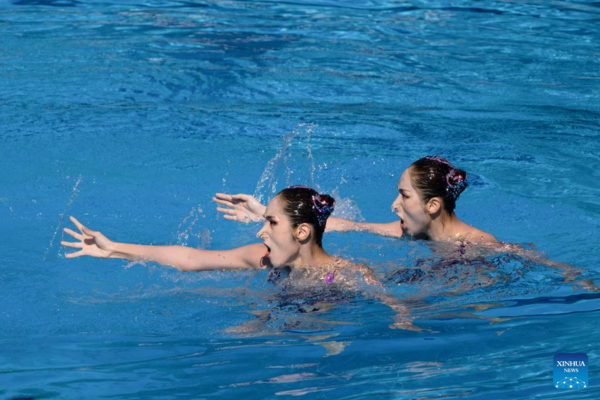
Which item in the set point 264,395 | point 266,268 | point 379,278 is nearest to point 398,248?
point 379,278

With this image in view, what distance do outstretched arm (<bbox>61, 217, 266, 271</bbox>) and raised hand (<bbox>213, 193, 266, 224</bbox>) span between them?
2.18ft

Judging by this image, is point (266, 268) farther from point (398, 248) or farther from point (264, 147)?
point (264, 147)

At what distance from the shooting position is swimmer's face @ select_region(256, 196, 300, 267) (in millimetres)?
4340

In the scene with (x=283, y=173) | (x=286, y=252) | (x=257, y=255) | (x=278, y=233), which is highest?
(x=278, y=233)

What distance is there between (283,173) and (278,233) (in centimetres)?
256

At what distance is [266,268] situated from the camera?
468 centimetres

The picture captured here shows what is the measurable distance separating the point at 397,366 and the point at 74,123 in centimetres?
479

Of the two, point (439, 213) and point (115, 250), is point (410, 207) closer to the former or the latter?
point (439, 213)

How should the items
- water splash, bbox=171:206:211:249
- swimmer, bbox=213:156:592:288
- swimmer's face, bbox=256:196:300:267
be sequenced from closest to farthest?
swimmer's face, bbox=256:196:300:267
swimmer, bbox=213:156:592:288
water splash, bbox=171:206:211:249

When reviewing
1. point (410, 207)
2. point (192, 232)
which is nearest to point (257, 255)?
point (410, 207)

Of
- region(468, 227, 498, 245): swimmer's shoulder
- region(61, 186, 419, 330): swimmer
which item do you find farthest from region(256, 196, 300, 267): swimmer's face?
region(468, 227, 498, 245): swimmer's shoulder

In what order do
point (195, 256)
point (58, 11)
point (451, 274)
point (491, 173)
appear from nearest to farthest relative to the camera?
point (195, 256) → point (451, 274) → point (491, 173) → point (58, 11)

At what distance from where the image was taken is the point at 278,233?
4348 millimetres

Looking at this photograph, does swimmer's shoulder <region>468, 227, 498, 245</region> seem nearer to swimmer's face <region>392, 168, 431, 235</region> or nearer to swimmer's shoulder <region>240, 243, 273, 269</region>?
swimmer's face <region>392, 168, 431, 235</region>
